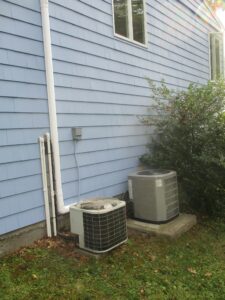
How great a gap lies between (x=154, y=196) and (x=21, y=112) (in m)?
2.26

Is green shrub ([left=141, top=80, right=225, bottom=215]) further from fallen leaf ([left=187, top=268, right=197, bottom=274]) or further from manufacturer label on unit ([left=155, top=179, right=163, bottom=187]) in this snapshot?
fallen leaf ([left=187, top=268, right=197, bottom=274])

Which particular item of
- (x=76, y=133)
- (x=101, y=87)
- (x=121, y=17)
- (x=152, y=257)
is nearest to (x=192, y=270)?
(x=152, y=257)

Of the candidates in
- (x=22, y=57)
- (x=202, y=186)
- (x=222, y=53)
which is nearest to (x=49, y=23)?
(x=22, y=57)

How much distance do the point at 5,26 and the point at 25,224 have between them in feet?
7.44

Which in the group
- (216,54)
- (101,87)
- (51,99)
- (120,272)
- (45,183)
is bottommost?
(120,272)

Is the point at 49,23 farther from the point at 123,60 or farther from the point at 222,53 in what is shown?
the point at 222,53

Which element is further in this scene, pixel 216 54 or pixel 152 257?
pixel 216 54

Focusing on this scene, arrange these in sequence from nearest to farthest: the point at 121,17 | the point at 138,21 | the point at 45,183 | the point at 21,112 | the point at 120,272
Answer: the point at 120,272
the point at 21,112
the point at 45,183
the point at 121,17
the point at 138,21

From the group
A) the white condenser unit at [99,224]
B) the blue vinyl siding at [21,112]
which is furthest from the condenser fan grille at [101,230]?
the blue vinyl siding at [21,112]

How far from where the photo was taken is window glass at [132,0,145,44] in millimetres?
6375

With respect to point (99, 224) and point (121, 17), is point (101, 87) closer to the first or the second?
point (121, 17)

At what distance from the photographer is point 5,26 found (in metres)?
3.84

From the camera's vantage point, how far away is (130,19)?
6.19 meters

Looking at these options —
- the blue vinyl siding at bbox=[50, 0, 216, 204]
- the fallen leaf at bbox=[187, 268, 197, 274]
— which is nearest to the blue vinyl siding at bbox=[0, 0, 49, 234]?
the blue vinyl siding at bbox=[50, 0, 216, 204]
